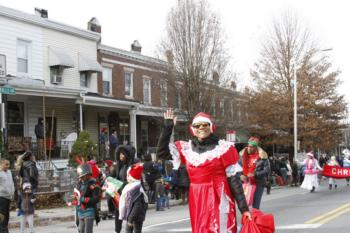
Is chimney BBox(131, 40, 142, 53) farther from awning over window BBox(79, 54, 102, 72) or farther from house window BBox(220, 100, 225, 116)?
house window BBox(220, 100, 225, 116)

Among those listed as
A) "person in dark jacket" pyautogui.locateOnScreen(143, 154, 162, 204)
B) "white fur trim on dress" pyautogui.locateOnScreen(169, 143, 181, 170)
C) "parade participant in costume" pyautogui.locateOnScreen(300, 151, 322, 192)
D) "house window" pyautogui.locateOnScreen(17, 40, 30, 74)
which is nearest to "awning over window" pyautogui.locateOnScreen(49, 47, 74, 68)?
"house window" pyautogui.locateOnScreen(17, 40, 30, 74)

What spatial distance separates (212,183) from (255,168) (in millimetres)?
4983

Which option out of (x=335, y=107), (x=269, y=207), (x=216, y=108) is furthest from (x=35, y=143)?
(x=335, y=107)

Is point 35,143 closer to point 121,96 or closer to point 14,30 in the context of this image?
point 14,30

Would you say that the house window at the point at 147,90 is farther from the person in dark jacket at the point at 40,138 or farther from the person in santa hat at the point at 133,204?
the person in santa hat at the point at 133,204

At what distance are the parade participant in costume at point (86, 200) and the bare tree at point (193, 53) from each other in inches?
662

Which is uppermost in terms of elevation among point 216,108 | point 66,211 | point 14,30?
point 14,30

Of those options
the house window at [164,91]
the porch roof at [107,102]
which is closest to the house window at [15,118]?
the porch roof at [107,102]

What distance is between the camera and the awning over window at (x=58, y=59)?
80.5ft

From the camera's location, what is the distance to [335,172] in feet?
74.6

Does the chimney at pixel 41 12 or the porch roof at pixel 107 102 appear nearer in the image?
the porch roof at pixel 107 102

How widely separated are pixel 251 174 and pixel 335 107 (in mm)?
26814

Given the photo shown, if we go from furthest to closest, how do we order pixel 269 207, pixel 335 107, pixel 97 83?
pixel 335 107, pixel 97 83, pixel 269 207

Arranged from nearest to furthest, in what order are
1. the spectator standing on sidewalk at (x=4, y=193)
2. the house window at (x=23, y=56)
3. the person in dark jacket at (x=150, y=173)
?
1. the spectator standing on sidewalk at (x=4, y=193)
2. the person in dark jacket at (x=150, y=173)
3. the house window at (x=23, y=56)
